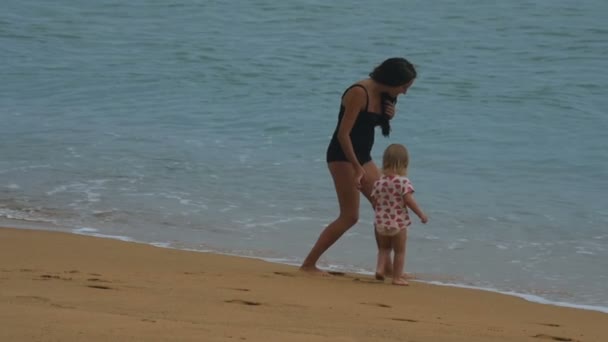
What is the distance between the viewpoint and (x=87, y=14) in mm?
23672

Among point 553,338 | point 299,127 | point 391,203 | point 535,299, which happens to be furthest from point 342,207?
point 299,127

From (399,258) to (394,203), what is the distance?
36 centimetres

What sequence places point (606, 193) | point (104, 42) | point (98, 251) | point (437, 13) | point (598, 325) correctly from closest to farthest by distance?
point (598, 325), point (98, 251), point (606, 193), point (104, 42), point (437, 13)

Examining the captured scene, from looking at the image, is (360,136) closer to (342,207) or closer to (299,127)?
(342,207)

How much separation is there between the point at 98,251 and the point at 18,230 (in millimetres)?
985

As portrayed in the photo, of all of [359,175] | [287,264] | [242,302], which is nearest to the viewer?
[242,302]

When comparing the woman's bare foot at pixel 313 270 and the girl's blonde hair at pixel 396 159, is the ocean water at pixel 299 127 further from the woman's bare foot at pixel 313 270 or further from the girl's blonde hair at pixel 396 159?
the girl's blonde hair at pixel 396 159

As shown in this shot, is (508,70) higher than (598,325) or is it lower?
higher

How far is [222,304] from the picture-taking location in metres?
5.77

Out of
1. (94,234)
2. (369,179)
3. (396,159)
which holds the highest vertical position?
(396,159)

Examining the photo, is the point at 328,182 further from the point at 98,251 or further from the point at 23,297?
Answer: the point at 23,297

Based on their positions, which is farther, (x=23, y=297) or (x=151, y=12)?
(x=151, y=12)

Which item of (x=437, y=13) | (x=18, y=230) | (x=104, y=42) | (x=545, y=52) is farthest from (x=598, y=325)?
(x=437, y=13)

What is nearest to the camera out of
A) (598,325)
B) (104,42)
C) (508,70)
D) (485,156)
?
(598,325)
